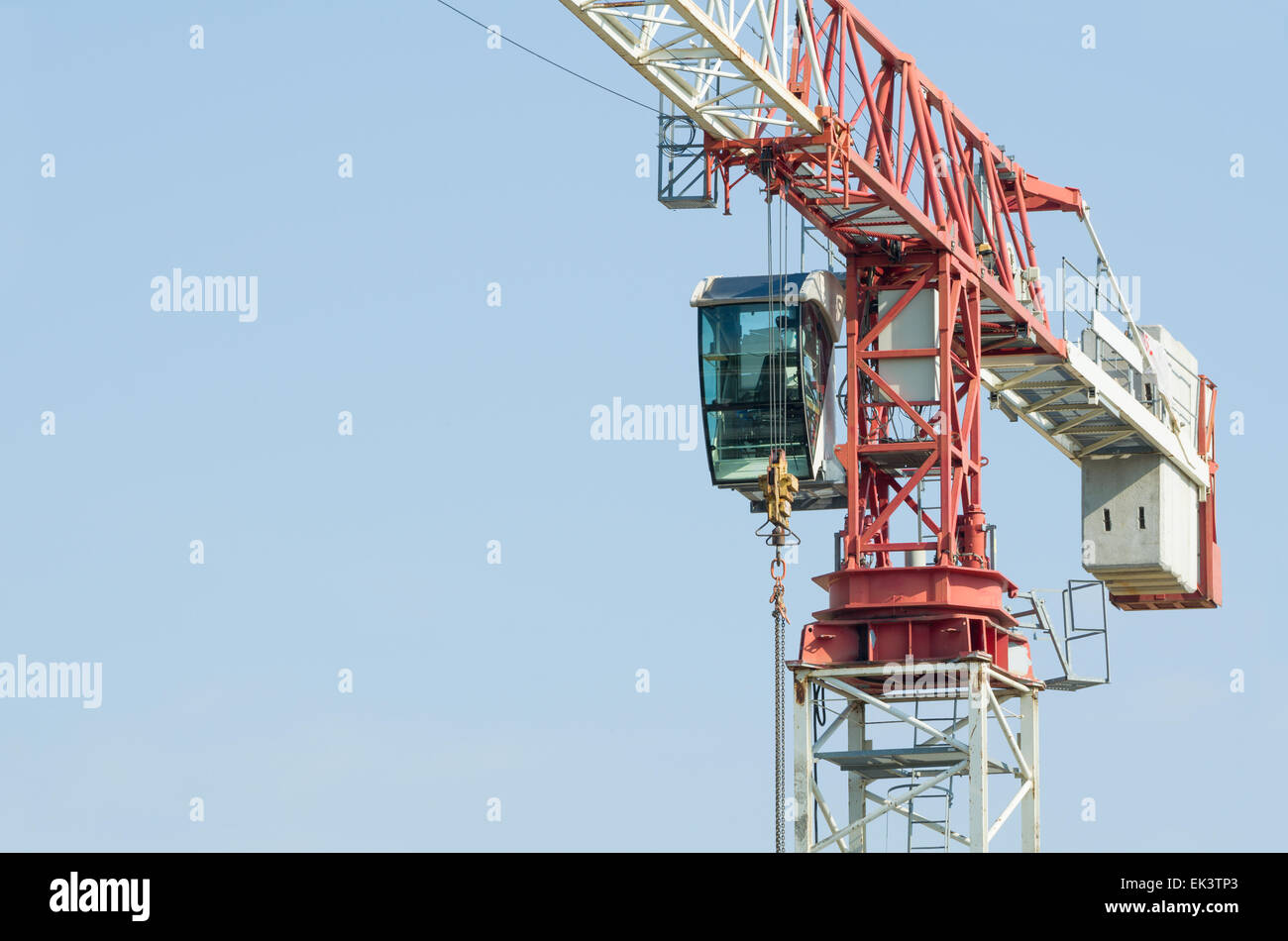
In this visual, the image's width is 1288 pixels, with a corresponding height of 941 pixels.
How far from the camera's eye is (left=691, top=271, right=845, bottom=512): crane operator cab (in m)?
52.8

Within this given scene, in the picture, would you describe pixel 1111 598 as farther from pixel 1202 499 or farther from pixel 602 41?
pixel 602 41

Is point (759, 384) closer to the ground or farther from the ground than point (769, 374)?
closer to the ground

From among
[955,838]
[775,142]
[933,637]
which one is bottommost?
[955,838]

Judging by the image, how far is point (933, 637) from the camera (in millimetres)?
51094

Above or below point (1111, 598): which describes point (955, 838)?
below

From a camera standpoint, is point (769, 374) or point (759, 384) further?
point (759, 384)

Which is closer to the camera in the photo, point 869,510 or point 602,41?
point 602,41

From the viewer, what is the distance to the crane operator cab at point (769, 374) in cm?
5284

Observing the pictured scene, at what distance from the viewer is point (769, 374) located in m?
53.0
